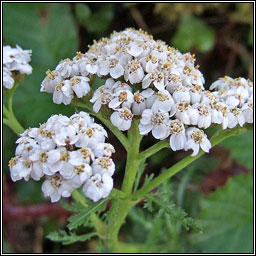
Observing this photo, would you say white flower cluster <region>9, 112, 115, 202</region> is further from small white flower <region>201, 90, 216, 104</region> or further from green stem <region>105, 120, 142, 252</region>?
small white flower <region>201, 90, 216, 104</region>

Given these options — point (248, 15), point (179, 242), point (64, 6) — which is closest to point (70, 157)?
point (179, 242)

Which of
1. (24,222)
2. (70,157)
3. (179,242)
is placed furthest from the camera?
(24,222)

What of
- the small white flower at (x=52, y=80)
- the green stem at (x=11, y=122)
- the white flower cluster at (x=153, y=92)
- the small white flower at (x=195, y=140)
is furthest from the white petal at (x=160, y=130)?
the green stem at (x=11, y=122)

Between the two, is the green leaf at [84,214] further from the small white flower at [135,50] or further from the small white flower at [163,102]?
the small white flower at [135,50]

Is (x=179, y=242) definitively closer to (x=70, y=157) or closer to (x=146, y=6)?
(x=70, y=157)

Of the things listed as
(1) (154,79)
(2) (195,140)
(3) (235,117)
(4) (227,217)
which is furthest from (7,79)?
(4) (227,217)
